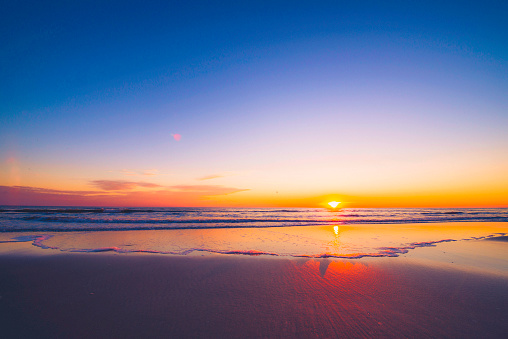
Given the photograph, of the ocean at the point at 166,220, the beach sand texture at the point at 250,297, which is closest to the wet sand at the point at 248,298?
the beach sand texture at the point at 250,297

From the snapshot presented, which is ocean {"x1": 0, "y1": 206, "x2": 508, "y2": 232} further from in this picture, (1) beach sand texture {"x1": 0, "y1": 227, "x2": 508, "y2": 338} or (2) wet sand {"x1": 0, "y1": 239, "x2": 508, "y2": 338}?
(2) wet sand {"x1": 0, "y1": 239, "x2": 508, "y2": 338}

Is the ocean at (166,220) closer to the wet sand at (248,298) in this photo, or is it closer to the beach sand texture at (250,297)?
the beach sand texture at (250,297)

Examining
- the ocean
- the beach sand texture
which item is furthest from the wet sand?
the ocean

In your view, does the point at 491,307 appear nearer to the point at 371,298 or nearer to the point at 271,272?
the point at 371,298

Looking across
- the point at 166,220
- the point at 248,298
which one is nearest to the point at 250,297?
the point at 248,298

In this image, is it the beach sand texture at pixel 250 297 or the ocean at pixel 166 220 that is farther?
the ocean at pixel 166 220

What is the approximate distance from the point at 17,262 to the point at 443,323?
415 inches

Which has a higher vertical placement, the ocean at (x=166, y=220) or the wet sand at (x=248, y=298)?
the wet sand at (x=248, y=298)

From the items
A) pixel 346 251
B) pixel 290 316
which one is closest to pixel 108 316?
pixel 290 316

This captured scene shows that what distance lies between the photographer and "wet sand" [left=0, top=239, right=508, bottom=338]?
3.54 metres

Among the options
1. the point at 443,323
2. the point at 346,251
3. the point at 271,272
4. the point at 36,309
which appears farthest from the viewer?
the point at 346,251

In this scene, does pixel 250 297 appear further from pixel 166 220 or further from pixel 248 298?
pixel 166 220

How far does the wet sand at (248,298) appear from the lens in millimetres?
3541

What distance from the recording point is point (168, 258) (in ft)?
25.4
